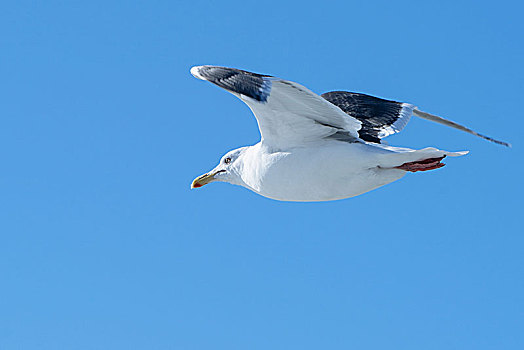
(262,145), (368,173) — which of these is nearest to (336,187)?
(368,173)

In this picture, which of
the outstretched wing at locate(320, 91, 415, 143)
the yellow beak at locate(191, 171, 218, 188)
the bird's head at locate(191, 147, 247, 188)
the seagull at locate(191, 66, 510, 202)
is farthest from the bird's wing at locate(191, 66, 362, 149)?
the yellow beak at locate(191, 171, 218, 188)

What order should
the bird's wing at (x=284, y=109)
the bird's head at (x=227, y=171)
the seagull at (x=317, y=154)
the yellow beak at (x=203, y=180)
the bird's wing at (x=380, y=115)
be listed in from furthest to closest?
the yellow beak at (x=203, y=180) < the bird's head at (x=227, y=171) < the bird's wing at (x=380, y=115) < the seagull at (x=317, y=154) < the bird's wing at (x=284, y=109)

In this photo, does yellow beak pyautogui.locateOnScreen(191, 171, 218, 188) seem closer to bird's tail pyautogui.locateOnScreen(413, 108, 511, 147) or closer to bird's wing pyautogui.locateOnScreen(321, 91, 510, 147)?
bird's wing pyautogui.locateOnScreen(321, 91, 510, 147)

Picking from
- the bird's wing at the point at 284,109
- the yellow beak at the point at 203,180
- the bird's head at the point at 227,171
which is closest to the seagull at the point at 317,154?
the bird's wing at the point at 284,109

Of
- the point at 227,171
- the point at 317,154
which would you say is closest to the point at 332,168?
the point at 317,154

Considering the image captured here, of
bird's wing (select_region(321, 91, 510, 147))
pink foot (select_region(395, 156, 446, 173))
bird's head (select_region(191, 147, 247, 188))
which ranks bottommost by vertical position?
pink foot (select_region(395, 156, 446, 173))

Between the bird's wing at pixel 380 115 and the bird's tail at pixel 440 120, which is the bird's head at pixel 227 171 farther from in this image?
the bird's tail at pixel 440 120

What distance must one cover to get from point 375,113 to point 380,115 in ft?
0.47

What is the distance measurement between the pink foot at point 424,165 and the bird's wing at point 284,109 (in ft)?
2.63

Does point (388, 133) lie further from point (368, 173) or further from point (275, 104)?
point (275, 104)

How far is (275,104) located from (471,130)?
10.9 feet

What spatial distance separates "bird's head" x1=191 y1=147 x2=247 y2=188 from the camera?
12266 millimetres

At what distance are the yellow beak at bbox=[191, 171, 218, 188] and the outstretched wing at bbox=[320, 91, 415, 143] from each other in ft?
7.74

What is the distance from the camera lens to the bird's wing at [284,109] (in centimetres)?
923
